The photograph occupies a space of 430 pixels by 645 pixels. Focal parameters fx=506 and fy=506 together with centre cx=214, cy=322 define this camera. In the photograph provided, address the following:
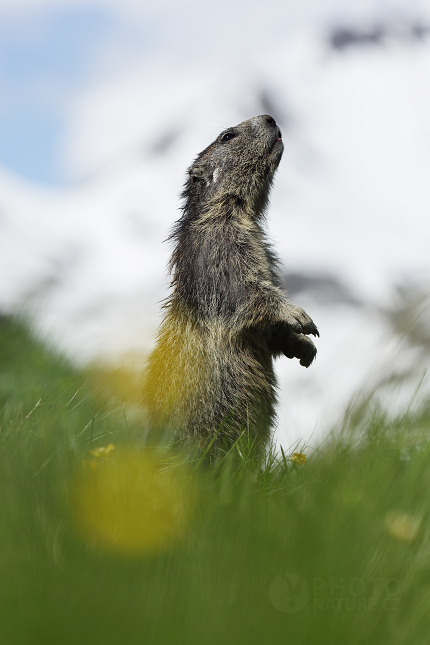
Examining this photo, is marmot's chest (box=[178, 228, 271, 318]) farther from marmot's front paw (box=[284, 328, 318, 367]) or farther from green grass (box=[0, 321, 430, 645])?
green grass (box=[0, 321, 430, 645])

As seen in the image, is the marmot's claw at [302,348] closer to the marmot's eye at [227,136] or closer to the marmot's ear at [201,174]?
the marmot's ear at [201,174]

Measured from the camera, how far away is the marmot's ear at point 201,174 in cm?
477

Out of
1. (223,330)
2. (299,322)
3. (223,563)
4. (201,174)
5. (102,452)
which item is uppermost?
(201,174)

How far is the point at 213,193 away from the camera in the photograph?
4.62 metres

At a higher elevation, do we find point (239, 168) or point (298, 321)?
point (239, 168)

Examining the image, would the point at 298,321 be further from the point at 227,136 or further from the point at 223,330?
the point at 227,136

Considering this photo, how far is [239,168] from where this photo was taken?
4.70 m

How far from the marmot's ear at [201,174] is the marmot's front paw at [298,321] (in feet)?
5.79

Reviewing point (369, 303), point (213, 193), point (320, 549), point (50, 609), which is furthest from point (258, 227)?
point (369, 303)

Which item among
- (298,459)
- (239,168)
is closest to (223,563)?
(298,459)

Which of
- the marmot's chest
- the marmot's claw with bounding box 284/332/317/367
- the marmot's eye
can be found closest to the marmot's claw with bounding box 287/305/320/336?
the marmot's claw with bounding box 284/332/317/367

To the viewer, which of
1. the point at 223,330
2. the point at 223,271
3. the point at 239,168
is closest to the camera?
the point at 223,330

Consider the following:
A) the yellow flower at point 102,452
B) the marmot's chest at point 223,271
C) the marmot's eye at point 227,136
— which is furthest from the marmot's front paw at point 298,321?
the marmot's eye at point 227,136

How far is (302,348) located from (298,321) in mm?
253
